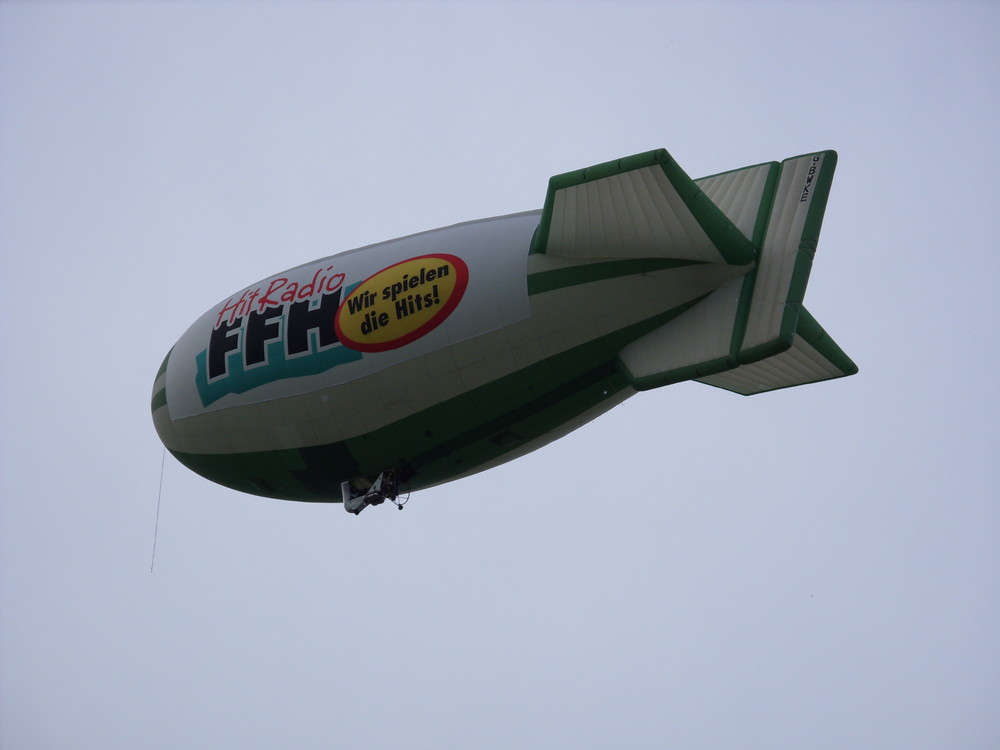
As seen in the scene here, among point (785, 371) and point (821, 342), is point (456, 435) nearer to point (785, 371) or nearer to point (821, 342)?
point (785, 371)

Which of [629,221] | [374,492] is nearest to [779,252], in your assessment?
[629,221]

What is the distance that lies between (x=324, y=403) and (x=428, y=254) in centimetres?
456

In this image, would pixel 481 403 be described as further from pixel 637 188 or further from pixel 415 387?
pixel 637 188

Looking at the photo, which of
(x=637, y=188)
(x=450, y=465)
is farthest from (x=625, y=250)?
(x=450, y=465)

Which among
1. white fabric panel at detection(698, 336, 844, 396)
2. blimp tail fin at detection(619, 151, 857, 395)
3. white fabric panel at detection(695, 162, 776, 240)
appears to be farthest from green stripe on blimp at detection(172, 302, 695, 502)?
white fabric panel at detection(698, 336, 844, 396)

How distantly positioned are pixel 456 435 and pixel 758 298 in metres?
8.51

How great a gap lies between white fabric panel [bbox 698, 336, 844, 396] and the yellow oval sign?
6.11 metres

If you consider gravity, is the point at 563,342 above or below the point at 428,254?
below

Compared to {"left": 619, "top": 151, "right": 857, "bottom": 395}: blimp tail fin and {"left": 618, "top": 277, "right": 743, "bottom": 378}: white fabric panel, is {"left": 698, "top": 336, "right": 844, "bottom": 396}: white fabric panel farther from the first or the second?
{"left": 618, "top": 277, "right": 743, "bottom": 378}: white fabric panel

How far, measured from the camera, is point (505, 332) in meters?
27.5

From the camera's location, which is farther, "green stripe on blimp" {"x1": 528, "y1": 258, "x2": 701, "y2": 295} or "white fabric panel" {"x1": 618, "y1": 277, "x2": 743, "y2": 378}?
"green stripe on blimp" {"x1": 528, "y1": 258, "x2": 701, "y2": 295}

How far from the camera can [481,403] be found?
93.9ft

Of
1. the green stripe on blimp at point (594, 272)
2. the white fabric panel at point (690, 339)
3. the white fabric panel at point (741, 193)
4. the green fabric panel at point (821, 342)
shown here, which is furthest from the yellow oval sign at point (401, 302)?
the green fabric panel at point (821, 342)

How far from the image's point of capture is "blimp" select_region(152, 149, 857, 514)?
25312 mm
